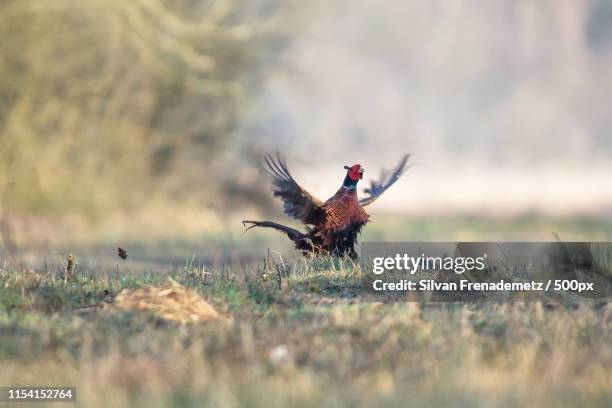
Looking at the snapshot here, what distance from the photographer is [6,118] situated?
Result: 64.9ft

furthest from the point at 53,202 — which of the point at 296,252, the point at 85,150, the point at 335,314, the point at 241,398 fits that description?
the point at 241,398

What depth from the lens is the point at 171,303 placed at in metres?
5.94

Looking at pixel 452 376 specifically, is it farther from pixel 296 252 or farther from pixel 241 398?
pixel 296 252

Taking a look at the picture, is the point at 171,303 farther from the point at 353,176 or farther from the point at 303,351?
the point at 353,176

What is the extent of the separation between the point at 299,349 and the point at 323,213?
2.91 meters

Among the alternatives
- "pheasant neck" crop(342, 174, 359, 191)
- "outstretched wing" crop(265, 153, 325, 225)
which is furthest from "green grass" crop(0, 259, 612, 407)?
"outstretched wing" crop(265, 153, 325, 225)

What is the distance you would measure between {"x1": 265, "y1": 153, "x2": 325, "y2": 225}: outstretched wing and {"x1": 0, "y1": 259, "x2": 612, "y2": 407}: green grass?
1643mm

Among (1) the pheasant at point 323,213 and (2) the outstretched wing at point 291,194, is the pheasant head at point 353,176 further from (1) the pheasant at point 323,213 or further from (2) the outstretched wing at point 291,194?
(2) the outstretched wing at point 291,194

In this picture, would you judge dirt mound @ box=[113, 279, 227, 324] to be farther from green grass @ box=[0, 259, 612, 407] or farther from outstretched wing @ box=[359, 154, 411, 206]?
outstretched wing @ box=[359, 154, 411, 206]

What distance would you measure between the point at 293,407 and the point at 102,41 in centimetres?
1718

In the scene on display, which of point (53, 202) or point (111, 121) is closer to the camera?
point (53, 202)

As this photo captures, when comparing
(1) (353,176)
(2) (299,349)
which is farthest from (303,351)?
(1) (353,176)

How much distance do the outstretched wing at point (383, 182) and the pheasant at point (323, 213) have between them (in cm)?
24

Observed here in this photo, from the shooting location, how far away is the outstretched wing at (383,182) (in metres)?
8.87
